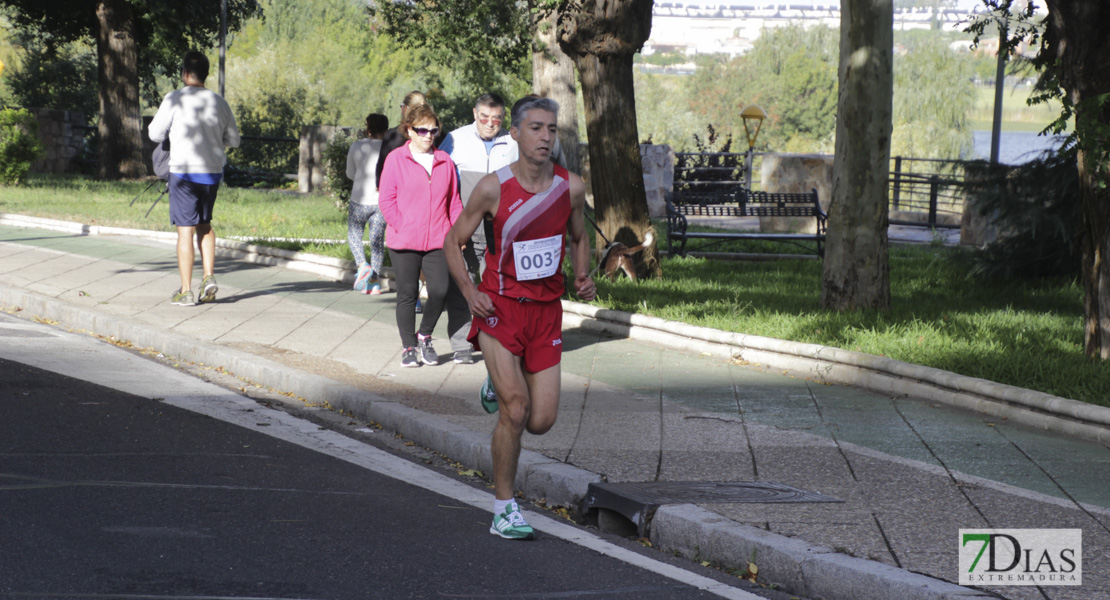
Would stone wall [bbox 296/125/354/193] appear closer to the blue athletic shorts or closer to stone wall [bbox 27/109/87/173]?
stone wall [bbox 27/109/87/173]

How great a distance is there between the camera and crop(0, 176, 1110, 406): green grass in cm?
820

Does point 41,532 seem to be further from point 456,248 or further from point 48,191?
point 48,191

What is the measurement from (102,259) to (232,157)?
28704 millimetres

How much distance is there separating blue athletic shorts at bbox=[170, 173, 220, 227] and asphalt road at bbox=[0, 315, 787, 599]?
11.4 ft

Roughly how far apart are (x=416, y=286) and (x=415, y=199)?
0.63 meters

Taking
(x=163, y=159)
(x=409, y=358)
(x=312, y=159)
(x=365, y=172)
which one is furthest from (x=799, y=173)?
(x=409, y=358)

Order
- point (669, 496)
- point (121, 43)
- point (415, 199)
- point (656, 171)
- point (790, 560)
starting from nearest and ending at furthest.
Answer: point (790, 560) → point (669, 496) → point (415, 199) → point (656, 171) → point (121, 43)

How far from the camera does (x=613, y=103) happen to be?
41.4 ft

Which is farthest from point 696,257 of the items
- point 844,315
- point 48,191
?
point 48,191

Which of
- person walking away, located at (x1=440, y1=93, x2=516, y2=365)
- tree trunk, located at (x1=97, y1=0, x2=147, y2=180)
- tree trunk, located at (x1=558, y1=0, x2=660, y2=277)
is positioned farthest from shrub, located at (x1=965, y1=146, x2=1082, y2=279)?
tree trunk, located at (x1=97, y1=0, x2=147, y2=180)

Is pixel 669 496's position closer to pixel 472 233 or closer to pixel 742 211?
pixel 472 233

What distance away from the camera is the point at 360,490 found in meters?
5.68

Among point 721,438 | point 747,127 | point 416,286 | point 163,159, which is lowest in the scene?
point 721,438

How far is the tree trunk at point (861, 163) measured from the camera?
9992mm
